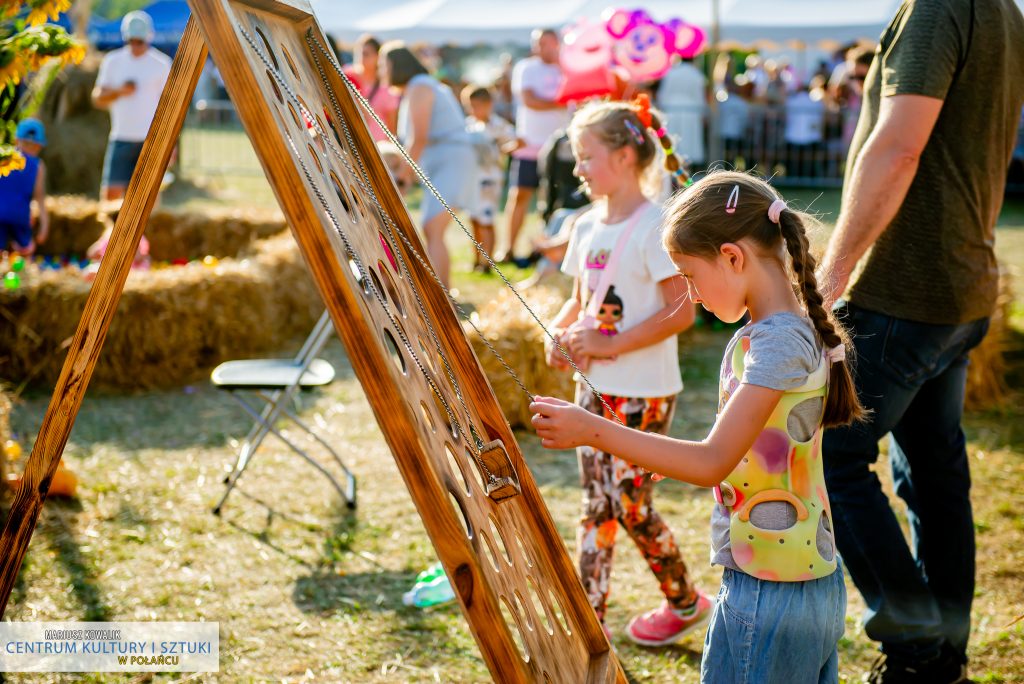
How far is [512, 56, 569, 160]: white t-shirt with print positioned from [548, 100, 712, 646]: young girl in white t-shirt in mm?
6452

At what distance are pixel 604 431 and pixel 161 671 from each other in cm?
193

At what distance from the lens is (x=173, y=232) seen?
29.3 feet

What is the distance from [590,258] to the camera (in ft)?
10.4

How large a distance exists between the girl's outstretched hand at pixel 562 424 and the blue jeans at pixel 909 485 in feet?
3.67

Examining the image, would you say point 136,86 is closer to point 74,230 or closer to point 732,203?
point 74,230

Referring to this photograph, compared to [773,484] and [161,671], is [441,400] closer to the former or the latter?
[773,484]

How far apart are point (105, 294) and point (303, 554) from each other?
209cm

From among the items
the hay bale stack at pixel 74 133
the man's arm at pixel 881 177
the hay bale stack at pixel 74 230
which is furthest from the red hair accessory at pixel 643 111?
the hay bale stack at pixel 74 133

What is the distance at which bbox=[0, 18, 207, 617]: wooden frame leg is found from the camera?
78.8 inches

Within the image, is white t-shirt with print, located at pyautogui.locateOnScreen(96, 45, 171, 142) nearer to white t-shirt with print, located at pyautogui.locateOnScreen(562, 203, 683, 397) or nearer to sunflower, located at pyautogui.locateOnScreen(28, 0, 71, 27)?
sunflower, located at pyautogui.locateOnScreen(28, 0, 71, 27)

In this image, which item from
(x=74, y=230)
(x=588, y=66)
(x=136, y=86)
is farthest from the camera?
(x=136, y=86)

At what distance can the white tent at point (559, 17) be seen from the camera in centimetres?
1409

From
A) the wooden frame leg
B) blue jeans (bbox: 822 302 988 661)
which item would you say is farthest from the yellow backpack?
the wooden frame leg

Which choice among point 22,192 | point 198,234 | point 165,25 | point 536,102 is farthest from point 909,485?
point 165,25
